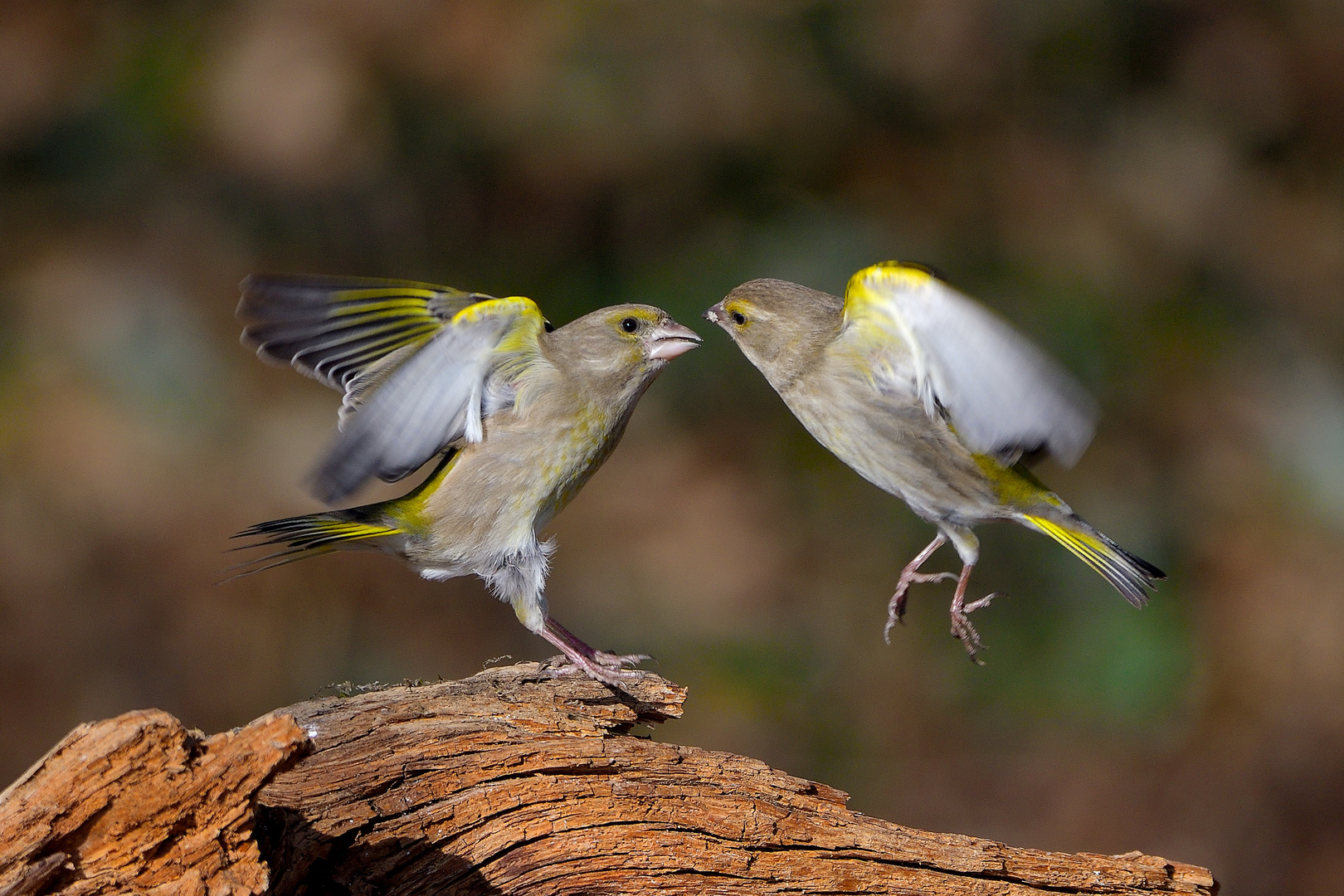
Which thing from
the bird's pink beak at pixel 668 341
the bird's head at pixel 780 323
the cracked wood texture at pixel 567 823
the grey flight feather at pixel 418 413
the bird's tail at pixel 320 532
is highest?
the bird's head at pixel 780 323

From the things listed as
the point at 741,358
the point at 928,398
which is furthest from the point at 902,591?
the point at 741,358

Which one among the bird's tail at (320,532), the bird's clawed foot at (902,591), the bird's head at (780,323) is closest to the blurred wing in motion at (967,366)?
the bird's head at (780,323)

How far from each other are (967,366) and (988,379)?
12 cm

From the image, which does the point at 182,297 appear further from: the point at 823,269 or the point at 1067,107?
the point at 1067,107

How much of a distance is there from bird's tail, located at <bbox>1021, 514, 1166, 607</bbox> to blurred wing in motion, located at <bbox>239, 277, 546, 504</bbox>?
7.14ft

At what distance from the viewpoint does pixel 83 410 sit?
872cm

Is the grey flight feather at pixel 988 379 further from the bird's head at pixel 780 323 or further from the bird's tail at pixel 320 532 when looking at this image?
the bird's tail at pixel 320 532

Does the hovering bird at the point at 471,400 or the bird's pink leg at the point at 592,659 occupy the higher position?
the hovering bird at the point at 471,400

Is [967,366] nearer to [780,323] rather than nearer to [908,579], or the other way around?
[780,323]

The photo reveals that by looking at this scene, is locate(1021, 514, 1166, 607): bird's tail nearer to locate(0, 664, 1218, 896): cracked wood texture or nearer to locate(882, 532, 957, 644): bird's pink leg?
locate(882, 532, 957, 644): bird's pink leg

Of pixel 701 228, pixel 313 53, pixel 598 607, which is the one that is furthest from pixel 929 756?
pixel 313 53

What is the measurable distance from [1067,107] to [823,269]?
2.82 meters

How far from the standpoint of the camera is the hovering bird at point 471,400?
4.32 metres

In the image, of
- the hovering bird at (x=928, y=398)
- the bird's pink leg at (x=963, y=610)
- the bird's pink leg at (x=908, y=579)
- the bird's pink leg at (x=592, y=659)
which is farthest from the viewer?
the bird's pink leg at (x=908, y=579)
